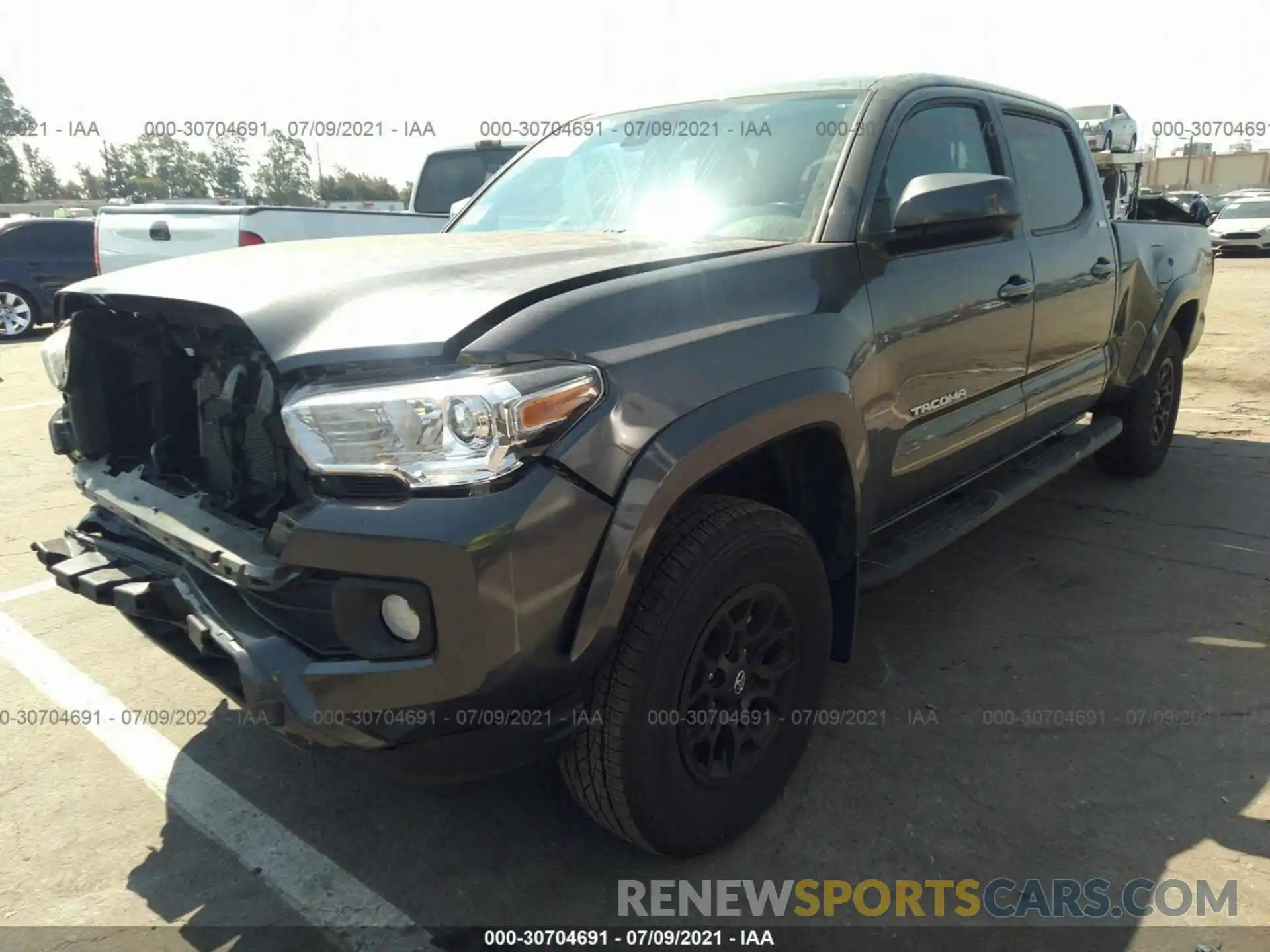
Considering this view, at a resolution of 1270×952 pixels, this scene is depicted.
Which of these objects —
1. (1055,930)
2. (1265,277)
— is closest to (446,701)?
(1055,930)

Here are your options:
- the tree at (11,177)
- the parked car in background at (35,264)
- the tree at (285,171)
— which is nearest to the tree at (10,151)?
the tree at (11,177)

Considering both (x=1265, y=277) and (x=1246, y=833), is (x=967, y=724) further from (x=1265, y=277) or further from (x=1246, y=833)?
(x=1265, y=277)

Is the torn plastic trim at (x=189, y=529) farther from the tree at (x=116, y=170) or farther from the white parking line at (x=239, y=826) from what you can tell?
the tree at (x=116, y=170)

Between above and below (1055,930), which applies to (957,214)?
above

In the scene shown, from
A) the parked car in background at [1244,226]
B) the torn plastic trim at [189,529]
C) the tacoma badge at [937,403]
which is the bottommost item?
the torn plastic trim at [189,529]

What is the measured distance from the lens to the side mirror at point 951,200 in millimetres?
2543

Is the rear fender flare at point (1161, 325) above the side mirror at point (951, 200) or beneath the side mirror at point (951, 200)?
beneath

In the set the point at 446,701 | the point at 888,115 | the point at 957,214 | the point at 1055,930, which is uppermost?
the point at 888,115

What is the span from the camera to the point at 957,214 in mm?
2633

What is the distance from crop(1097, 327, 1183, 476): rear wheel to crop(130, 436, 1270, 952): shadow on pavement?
1485 millimetres

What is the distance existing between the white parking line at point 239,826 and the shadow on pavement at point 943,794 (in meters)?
0.04

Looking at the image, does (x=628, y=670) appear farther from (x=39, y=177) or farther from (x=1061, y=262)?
(x=39, y=177)

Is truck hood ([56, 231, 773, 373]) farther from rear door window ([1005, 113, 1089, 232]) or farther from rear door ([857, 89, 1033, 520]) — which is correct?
rear door window ([1005, 113, 1089, 232])

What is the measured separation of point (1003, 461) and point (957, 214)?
1399 mm
